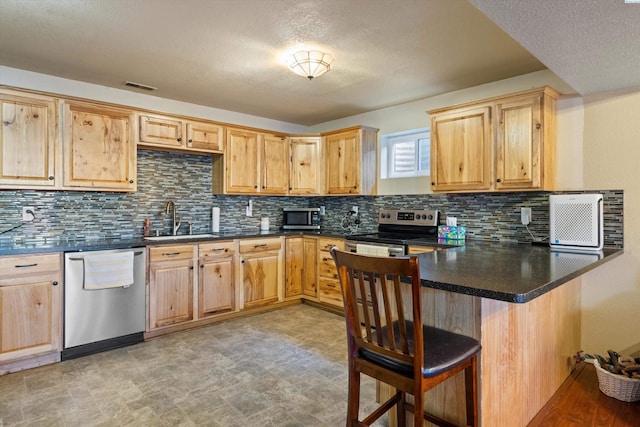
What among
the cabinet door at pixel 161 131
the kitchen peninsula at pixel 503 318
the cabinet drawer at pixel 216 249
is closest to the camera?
the kitchen peninsula at pixel 503 318

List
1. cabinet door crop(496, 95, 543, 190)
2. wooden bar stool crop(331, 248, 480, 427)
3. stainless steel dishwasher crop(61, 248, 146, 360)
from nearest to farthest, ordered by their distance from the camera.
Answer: wooden bar stool crop(331, 248, 480, 427)
cabinet door crop(496, 95, 543, 190)
stainless steel dishwasher crop(61, 248, 146, 360)

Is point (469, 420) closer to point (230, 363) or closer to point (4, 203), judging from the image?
point (230, 363)

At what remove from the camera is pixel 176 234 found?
13.2 feet

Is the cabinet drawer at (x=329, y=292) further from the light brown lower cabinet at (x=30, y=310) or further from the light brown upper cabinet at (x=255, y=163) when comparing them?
the light brown lower cabinet at (x=30, y=310)

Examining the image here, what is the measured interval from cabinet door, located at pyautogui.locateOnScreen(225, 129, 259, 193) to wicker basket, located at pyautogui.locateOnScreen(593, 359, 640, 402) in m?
3.65

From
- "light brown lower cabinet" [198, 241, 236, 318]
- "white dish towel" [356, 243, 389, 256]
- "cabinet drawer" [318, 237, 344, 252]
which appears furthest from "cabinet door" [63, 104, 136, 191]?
"white dish towel" [356, 243, 389, 256]

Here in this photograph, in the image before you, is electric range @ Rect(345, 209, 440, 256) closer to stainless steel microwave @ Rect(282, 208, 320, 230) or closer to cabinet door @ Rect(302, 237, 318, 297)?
cabinet door @ Rect(302, 237, 318, 297)

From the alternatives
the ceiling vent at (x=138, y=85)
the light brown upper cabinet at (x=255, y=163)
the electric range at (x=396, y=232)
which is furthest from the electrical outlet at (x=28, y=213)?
the electric range at (x=396, y=232)

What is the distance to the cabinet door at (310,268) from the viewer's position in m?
4.36

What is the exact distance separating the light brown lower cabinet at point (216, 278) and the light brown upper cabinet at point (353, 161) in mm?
1515

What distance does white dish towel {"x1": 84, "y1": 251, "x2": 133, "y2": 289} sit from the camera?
2.94 meters

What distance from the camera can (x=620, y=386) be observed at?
7.38ft

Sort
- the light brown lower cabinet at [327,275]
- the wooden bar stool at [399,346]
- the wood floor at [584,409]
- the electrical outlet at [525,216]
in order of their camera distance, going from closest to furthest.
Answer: the wooden bar stool at [399,346] < the wood floor at [584,409] < the electrical outlet at [525,216] < the light brown lower cabinet at [327,275]

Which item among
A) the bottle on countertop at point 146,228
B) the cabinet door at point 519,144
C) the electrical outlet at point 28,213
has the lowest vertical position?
the bottle on countertop at point 146,228
